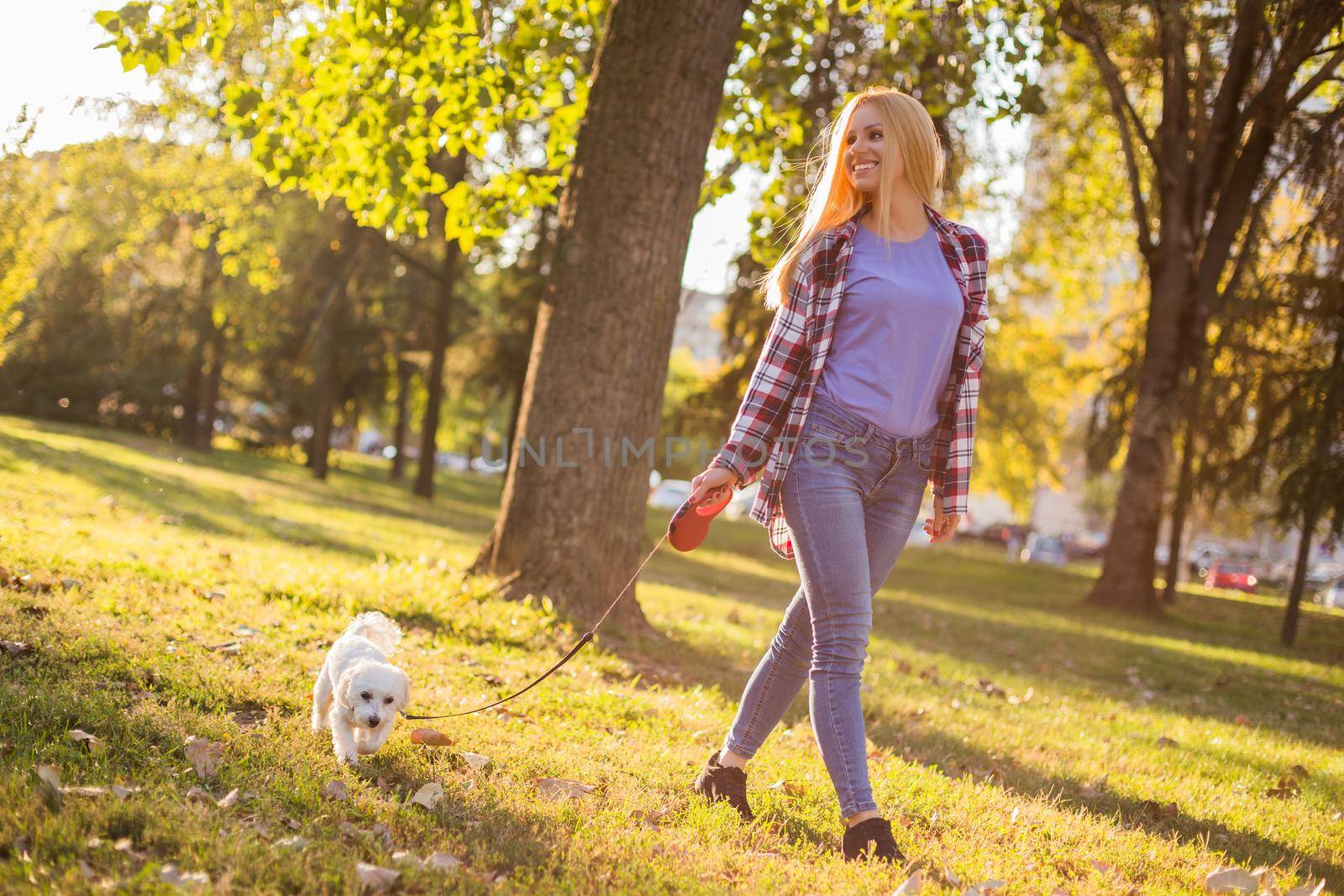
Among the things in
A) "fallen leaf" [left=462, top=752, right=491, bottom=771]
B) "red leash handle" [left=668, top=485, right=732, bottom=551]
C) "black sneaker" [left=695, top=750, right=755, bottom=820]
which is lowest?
"fallen leaf" [left=462, top=752, right=491, bottom=771]

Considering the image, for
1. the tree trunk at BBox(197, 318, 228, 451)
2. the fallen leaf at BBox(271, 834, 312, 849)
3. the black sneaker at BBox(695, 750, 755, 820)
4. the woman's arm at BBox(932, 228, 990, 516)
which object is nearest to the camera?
the fallen leaf at BBox(271, 834, 312, 849)

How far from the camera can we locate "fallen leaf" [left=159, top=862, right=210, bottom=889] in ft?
7.80

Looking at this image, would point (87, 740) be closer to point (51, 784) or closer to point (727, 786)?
point (51, 784)

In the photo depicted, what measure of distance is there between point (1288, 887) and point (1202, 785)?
1.50 metres

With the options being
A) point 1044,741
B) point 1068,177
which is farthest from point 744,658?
point 1068,177

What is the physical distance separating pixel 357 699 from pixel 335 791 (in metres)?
0.32

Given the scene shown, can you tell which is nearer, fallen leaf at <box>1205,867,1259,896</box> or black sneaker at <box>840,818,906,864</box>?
black sneaker at <box>840,818,906,864</box>

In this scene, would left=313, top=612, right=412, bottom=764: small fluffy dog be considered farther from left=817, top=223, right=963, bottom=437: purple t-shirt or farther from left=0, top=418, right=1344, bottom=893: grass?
left=817, top=223, right=963, bottom=437: purple t-shirt

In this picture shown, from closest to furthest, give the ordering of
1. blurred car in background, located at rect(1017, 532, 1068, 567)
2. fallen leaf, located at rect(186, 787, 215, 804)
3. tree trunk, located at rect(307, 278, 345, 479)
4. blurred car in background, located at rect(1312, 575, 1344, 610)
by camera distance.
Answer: fallen leaf, located at rect(186, 787, 215, 804)
tree trunk, located at rect(307, 278, 345, 479)
blurred car in background, located at rect(1312, 575, 1344, 610)
blurred car in background, located at rect(1017, 532, 1068, 567)

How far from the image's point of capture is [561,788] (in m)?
3.50

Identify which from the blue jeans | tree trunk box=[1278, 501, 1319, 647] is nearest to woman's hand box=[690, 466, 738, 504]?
the blue jeans

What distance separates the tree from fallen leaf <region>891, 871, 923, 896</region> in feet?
42.7

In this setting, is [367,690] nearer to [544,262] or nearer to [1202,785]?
[1202,785]

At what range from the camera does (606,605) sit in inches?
248
